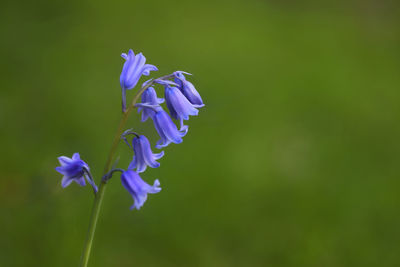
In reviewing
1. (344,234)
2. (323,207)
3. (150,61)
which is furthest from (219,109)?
(344,234)

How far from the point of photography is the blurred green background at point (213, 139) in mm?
1973

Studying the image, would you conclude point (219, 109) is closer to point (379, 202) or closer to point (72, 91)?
point (72, 91)

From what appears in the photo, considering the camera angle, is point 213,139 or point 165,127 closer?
point 165,127

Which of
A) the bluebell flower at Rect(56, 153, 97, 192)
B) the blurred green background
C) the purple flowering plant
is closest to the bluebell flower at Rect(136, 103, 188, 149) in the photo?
the purple flowering plant

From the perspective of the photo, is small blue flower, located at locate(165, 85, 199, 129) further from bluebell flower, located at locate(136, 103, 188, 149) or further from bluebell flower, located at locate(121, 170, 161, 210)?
bluebell flower, located at locate(121, 170, 161, 210)

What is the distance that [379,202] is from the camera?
2504 millimetres

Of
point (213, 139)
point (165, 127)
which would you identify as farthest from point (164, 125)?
point (213, 139)

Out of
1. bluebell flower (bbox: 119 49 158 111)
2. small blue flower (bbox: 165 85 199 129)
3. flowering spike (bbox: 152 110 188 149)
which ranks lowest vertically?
flowering spike (bbox: 152 110 188 149)

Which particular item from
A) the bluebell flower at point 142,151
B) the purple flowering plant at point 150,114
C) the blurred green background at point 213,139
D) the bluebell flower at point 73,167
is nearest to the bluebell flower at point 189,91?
the purple flowering plant at point 150,114

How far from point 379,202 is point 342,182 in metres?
0.24

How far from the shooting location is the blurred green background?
A: 77.7 inches

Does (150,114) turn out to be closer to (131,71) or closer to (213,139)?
(131,71)

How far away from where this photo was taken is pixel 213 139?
2.85 metres

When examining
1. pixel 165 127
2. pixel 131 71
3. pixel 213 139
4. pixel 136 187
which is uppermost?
pixel 213 139
